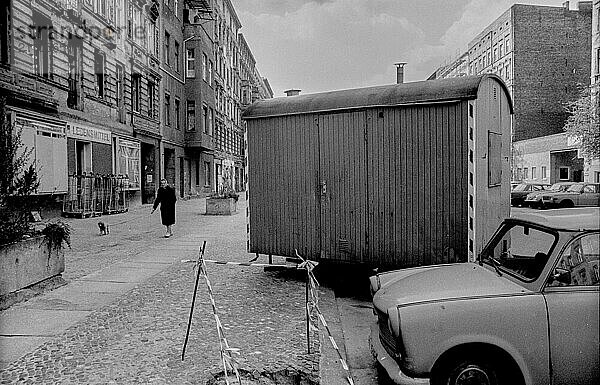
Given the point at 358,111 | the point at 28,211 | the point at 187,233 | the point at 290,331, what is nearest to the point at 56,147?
the point at 187,233

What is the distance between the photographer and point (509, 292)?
12.0ft

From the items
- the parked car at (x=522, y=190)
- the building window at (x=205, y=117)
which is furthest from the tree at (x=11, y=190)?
the building window at (x=205, y=117)

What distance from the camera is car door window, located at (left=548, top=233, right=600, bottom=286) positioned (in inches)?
135

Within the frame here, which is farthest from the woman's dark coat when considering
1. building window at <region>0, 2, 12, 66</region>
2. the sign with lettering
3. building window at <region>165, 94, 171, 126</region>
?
building window at <region>165, 94, 171, 126</region>

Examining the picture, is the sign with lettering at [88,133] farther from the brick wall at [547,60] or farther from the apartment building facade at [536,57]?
the brick wall at [547,60]

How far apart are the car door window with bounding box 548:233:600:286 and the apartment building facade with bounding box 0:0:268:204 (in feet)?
18.5

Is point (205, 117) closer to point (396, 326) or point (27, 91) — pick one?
point (27, 91)

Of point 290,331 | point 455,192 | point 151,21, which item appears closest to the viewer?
point 290,331

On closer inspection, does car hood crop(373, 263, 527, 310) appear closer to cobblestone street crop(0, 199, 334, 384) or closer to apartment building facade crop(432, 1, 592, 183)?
cobblestone street crop(0, 199, 334, 384)

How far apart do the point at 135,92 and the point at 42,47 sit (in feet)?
27.8

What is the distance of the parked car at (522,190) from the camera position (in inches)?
1044

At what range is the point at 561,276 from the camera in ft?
11.7

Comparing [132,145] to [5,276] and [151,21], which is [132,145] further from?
[5,276]

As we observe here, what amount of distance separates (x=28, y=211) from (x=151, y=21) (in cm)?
2186
